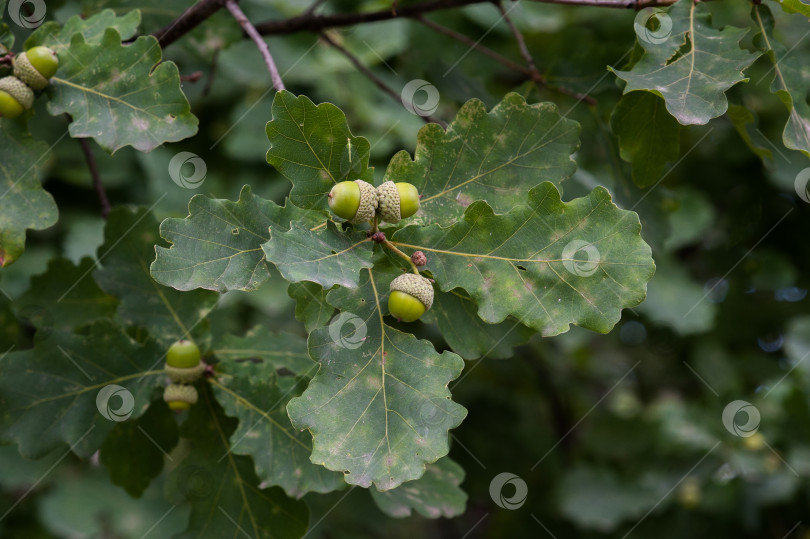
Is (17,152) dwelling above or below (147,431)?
above

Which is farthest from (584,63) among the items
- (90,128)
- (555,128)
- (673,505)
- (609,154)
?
(673,505)

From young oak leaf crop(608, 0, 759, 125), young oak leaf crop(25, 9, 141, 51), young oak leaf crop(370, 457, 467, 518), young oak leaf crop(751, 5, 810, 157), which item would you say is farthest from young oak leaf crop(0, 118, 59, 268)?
young oak leaf crop(751, 5, 810, 157)

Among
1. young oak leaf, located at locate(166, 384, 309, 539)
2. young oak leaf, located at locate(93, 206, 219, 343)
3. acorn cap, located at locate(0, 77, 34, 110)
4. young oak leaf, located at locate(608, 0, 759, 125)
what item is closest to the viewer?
young oak leaf, located at locate(608, 0, 759, 125)

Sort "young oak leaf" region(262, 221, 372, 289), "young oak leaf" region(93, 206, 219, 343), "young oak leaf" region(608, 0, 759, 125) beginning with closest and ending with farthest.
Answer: "young oak leaf" region(262, 221, 372, 289), "young oak leaf" region(608, 0, 759, 125), "young oak leaf" region(93, 206, 219, 343)

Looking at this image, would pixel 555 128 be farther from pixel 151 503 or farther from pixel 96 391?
pixel 151 503

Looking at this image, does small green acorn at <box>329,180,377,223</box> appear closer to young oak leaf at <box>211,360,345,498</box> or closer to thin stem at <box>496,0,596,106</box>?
young oak leaf at <box>211,360,345,498</box>

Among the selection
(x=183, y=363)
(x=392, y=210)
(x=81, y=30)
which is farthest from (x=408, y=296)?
(x=81, y=30)
